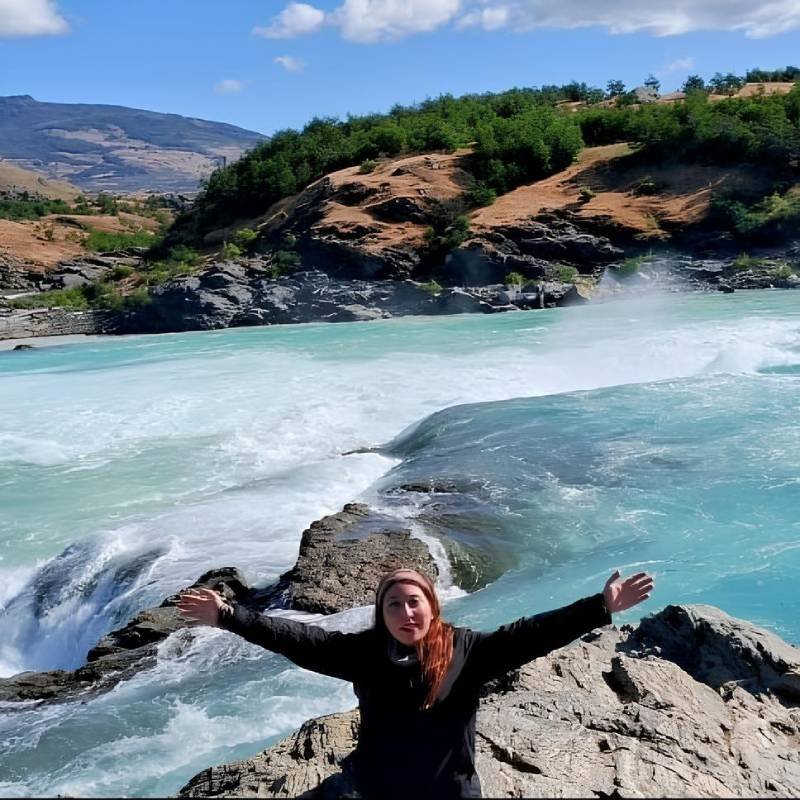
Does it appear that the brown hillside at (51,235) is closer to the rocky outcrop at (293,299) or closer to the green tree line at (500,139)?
the green tree line at (500,139)

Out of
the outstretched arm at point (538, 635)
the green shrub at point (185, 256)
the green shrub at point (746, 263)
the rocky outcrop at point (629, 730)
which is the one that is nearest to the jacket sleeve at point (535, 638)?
the outstretched arm at point (538, 635)

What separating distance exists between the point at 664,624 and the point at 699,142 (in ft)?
118

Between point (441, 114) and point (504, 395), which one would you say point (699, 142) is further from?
point (504, 395)

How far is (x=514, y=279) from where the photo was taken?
32188 mm

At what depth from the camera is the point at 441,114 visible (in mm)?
49406

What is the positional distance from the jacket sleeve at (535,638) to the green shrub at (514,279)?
29921mm

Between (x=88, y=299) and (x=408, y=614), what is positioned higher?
(x=408, y=614)

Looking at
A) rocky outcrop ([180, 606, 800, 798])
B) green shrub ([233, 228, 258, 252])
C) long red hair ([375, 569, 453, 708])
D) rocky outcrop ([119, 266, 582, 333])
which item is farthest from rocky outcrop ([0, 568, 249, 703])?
Answer: green shrub ([233, 228, 258, 252])

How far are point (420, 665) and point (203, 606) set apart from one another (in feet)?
2.23

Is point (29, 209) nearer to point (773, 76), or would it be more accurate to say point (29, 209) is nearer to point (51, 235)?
point (51, 235)

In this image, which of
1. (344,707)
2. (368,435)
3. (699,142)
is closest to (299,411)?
(368,435)

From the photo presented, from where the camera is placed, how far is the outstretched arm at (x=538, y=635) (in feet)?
8.16

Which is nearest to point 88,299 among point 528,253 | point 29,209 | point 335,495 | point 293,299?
point 293,299

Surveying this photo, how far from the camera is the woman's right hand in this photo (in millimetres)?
2594
